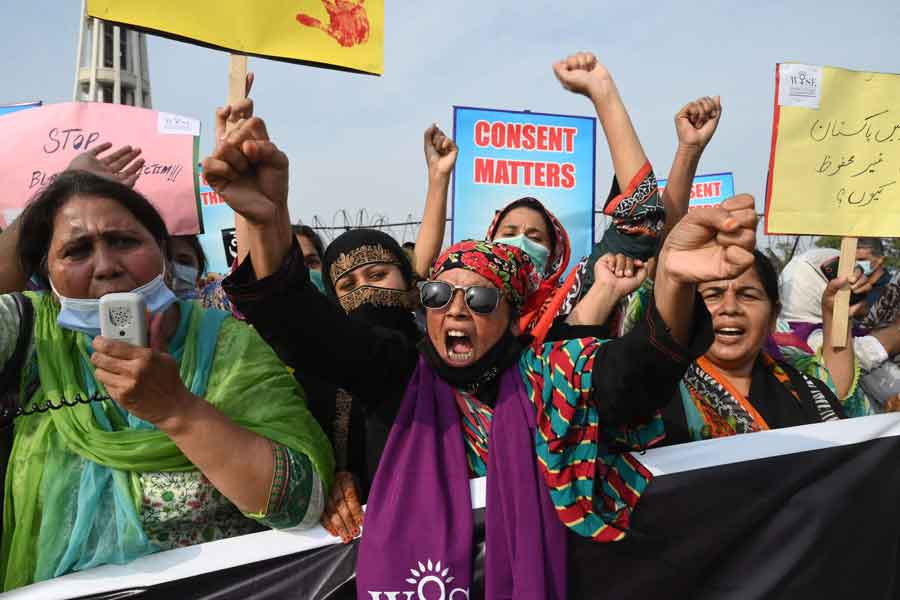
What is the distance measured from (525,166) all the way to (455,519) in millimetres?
5033

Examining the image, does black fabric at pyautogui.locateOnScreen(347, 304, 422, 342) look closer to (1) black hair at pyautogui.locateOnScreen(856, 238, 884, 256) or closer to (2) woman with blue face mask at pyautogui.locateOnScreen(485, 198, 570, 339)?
(2) woman with blue face mask at pyautogui.locateOnScreen(485, 198, 570, 339)

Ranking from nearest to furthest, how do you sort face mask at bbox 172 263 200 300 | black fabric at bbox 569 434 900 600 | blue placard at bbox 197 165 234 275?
1. black fabric at bbox 569 434 900 600
2. face mask at bbox 172 263 200 300
3. blue placard at bbox 197 165 234 275

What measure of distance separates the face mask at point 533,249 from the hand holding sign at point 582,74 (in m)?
0.87

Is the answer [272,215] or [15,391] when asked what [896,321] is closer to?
[272,215]

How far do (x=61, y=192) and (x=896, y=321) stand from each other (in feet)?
13.5

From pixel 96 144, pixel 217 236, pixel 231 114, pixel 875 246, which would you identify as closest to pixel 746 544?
pixel 231 114

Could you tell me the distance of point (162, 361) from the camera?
145 centimetres

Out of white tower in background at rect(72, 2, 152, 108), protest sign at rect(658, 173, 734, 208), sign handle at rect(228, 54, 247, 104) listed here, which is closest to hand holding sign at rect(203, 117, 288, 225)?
sign handle at rect(228, 54, 247, 104)

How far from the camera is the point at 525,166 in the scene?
637cm

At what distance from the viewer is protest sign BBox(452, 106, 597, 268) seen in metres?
6.11

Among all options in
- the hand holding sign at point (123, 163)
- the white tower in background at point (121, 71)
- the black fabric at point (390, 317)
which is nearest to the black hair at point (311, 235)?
the black fabric at point (390, 317)

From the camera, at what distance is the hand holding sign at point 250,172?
1.53 metres

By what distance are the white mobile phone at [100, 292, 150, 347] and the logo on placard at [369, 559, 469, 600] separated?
838 millimetres

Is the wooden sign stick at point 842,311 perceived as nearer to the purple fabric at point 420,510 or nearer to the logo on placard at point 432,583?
the purple fabric at point 420,510
